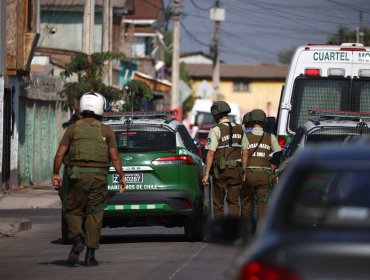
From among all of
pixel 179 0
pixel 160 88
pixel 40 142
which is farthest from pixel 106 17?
pixel 160 88

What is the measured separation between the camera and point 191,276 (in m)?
12.6

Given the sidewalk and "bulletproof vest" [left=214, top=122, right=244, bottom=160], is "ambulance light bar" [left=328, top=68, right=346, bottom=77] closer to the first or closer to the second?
"bulletproof vest" [left=214, top=122, right=244, bottom=160]

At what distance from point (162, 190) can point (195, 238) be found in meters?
1.04

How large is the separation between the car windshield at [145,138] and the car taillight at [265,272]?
420 inches

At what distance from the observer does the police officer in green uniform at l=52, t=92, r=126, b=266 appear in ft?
45.8

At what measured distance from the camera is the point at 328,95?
21.9 meters

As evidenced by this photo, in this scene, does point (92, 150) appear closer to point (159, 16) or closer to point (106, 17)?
point (106, 17)

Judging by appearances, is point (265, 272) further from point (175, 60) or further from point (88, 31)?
point (175, 60)

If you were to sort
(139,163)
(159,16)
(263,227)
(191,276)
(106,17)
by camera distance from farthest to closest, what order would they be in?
(159,16)
(106,17)
(139,163)
(191,276)
(263,227)

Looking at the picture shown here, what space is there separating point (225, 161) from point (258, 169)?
54cm

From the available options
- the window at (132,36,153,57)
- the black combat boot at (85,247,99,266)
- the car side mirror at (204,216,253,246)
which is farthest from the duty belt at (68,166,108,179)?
the window at (132,36,153,57)

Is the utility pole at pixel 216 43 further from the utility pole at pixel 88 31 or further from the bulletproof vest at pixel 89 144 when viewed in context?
the bulletproof vest at pixel 89 144

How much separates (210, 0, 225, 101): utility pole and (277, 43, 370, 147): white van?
52780 mm

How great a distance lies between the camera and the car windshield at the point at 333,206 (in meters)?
6.27
